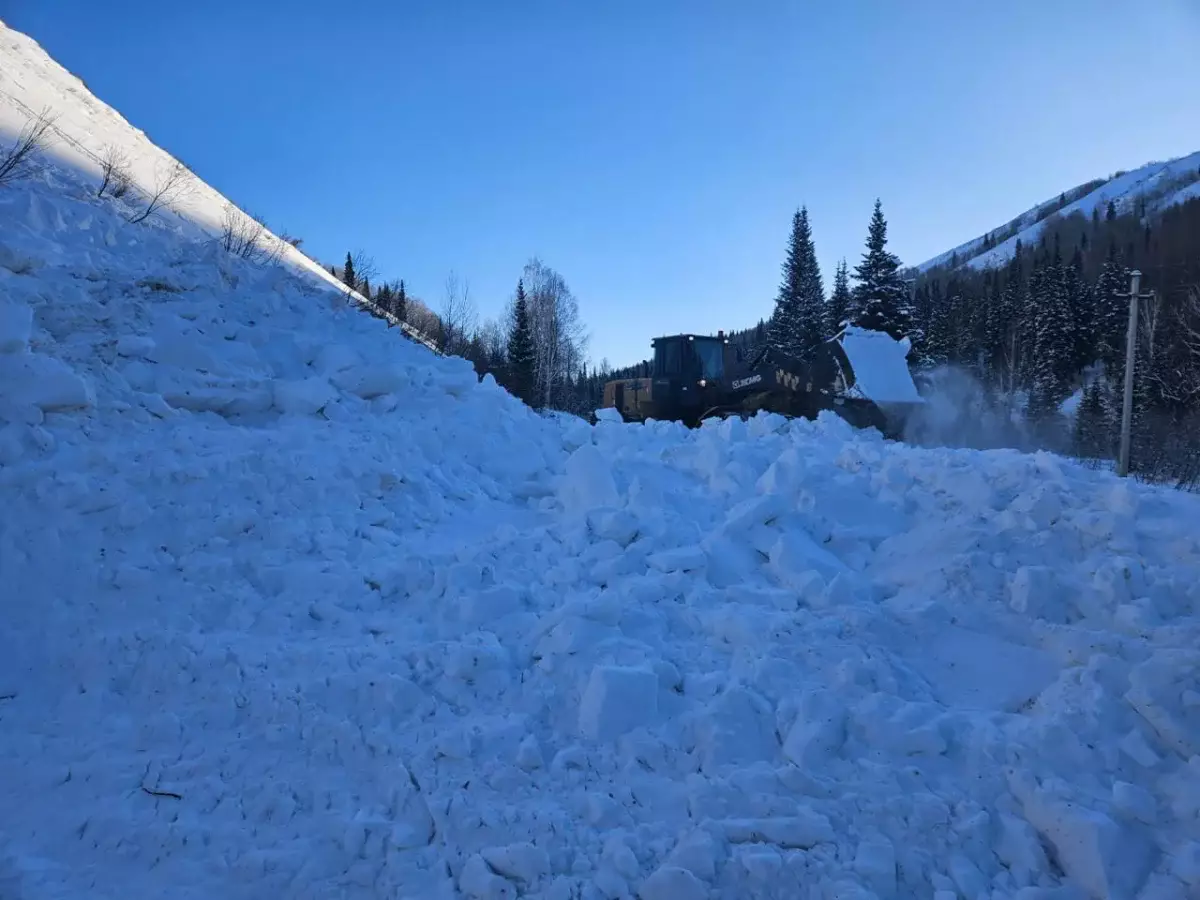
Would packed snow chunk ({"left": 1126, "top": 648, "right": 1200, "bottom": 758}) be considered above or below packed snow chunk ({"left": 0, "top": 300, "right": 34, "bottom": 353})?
below

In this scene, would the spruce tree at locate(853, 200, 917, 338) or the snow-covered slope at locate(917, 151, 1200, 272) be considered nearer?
the spruce tree at locate(853, 200, 917, 338)

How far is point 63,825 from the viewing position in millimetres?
3113

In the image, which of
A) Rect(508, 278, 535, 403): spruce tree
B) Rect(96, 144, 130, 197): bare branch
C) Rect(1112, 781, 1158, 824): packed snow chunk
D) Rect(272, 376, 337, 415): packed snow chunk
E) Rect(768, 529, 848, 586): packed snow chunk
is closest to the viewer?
Rect(1112, 781, 1158, 824): packed snow chunk

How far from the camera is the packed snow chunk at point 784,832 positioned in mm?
3107

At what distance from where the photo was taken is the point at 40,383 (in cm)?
536

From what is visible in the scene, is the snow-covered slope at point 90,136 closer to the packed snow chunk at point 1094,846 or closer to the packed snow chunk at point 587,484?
the packed snow chunk at point 587,484

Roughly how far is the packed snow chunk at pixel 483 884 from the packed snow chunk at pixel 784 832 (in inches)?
38.7

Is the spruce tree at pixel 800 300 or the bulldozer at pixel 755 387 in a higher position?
the spruce tree at pixel 800 300

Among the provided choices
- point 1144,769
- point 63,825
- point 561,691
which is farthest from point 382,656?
point 1144,769

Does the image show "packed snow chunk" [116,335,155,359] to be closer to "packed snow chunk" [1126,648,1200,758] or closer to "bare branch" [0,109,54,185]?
"bare branch" [0,109,54,185]

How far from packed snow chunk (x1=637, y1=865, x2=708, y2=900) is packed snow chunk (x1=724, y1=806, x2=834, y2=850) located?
0.31m

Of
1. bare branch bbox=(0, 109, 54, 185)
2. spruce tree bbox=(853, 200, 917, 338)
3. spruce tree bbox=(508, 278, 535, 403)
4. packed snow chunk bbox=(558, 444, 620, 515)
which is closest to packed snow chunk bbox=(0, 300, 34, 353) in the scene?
bare branch bbox=(0, 109, 54, 185)

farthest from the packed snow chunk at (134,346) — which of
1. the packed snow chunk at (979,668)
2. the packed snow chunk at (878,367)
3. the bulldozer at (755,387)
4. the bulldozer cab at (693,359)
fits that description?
the packed snow chunk at (878,367)

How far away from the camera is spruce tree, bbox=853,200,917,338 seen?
3234 centimetres
